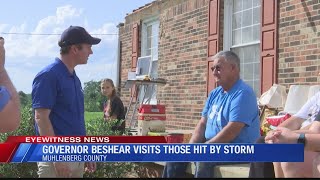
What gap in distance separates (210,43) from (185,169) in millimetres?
4098

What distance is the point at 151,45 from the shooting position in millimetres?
11258

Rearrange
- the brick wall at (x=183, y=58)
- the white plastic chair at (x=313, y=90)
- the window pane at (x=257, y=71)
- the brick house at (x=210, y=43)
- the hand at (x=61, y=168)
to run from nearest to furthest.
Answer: the hand at (x=61, y=168)
the white plastic chair at (x=313, y=90)
the brick house at (x=210, y=43)
the window pane at (x=257, y=71)
the brick wall at (x=183, y=58)

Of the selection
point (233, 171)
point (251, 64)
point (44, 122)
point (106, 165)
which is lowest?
point (106, 165)

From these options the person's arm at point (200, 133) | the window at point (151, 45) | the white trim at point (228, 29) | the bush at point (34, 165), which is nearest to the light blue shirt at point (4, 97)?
the person's arm at point (200, 133)

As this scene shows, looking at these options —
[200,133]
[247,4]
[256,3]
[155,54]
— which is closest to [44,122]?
[200,133]

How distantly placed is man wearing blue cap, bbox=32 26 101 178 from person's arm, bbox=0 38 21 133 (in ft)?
4.14

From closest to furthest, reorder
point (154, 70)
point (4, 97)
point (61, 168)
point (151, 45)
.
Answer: point (4, 97) → point (61, 168) → point (154, 70) → point (151, 45)

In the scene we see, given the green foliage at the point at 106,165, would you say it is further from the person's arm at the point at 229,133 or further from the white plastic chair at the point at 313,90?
the white plastic chair at the point at 313,90

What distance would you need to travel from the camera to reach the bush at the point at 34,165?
5.76m

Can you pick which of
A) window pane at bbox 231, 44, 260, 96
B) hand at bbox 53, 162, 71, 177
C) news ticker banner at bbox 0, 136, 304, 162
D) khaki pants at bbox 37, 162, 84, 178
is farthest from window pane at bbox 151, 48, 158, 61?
hand at bbox 53, 162, 71, 177

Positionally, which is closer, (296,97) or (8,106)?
(8,106)

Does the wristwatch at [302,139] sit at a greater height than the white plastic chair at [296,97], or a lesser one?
lesser

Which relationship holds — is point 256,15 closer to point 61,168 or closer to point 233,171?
point 233,171

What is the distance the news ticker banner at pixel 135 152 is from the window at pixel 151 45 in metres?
6.52
